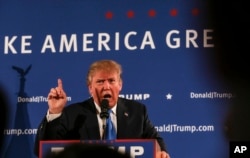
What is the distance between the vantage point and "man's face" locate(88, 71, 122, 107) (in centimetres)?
339

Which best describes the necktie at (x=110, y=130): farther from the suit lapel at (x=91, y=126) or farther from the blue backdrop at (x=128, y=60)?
the blue backdrop at (x=128, y=60)

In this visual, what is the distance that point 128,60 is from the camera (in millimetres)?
3463

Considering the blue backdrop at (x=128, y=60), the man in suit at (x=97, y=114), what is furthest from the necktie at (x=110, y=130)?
the blue backdrop at (x=128, y=60)

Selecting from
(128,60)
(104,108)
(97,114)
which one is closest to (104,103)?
(104,108)

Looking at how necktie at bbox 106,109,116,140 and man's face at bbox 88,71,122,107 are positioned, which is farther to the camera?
man's face at bbox 88,71,122,107

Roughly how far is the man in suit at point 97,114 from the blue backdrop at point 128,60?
4cm

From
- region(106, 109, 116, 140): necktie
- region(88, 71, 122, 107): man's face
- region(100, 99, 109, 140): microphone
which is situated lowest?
region(106, 109, 116, 140): necktie

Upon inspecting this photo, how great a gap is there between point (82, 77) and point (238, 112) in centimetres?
90

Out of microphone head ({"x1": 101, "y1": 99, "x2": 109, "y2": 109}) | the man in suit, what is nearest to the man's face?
the man in suit

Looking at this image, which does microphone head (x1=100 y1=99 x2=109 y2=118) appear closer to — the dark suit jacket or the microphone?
the microphone

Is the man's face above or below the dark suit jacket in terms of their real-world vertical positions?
above

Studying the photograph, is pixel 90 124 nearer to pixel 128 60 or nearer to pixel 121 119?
pixel 121 119

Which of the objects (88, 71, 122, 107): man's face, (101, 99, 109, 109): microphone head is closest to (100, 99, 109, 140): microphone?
(101, 99, 109, 109): microphone head

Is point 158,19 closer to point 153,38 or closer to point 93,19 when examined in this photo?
point 153,38
